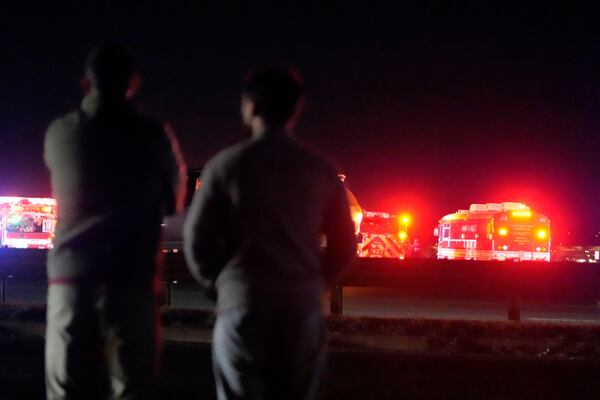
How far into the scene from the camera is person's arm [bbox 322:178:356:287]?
3191mm

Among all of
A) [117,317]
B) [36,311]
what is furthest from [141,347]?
[36,311]

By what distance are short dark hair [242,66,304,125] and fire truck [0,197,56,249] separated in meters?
25.7

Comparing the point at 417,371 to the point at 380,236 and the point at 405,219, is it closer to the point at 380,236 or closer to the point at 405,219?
the point at 380,236

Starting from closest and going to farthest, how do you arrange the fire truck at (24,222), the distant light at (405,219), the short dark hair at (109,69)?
1. the short dark hair at (109,69)
2. the fire truck at (24,222)
3. the distant light at (405,219)

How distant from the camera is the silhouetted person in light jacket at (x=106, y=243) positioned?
3088 mm

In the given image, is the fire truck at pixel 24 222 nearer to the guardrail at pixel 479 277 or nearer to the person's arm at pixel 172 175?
the guardrail at pixel 479 277

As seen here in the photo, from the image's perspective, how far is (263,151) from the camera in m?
3.03

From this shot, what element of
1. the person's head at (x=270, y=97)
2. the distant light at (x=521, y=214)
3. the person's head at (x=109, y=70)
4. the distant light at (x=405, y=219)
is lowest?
the person's head at (x=270, y=97)

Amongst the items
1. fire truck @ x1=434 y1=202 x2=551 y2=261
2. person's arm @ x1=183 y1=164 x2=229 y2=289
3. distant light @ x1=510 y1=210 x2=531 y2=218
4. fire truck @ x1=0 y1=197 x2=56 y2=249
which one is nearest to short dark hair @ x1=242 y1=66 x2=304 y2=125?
person's arm @ x1=183 y1=164 x2=229 y2=289

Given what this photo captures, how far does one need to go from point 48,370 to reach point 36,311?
35.6ft

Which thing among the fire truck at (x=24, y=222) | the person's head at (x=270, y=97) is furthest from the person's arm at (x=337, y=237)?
the fire truck at (x=24, y=222)

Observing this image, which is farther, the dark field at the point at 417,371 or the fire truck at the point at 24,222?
the fire truck at the point at 24,222

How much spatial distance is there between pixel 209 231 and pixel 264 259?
227mm

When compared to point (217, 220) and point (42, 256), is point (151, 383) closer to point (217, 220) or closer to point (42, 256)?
point (217, 220)
